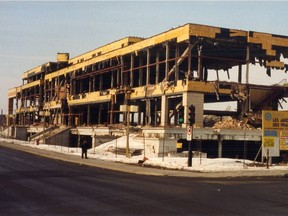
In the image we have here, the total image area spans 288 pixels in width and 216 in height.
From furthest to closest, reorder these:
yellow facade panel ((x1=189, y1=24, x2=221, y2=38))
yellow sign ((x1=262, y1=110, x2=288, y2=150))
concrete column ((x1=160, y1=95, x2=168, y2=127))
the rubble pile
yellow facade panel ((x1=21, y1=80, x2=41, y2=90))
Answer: yellow facade panel ((x1=21, y1=80, x2=41, y2=90))
concrete column ((x1=160, y1=95, x2=168, y2=127))
yellow facade panel ((x1=189, y1=24, x2=221, y2=38))
the rubble pile
yellow sign ((x1=262, y1=110, x2=288, y2=150))

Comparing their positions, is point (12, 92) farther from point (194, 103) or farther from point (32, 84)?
point (194, 103)

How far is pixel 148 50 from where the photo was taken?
60750mm

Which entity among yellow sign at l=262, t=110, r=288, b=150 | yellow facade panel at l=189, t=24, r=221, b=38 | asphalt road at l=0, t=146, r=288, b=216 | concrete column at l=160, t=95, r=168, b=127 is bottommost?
asphalt road at l=0, t=146, r=288, b=216

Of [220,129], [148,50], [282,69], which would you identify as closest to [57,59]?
[148,50]

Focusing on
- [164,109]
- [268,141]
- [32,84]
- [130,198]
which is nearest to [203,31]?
[164,109]

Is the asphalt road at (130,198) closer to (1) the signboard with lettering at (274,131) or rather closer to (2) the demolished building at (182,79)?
(1) the signboard with lettering at (274,131)

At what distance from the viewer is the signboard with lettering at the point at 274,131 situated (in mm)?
31625

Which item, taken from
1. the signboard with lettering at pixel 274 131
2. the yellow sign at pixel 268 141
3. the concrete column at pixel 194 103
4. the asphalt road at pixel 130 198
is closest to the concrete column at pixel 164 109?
the concrete column at pixel 194 103

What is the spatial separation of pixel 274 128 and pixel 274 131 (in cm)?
26

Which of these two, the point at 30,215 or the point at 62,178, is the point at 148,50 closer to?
the point at 62,178

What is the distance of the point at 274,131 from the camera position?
32.5 metres

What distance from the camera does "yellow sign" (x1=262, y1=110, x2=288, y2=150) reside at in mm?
31750

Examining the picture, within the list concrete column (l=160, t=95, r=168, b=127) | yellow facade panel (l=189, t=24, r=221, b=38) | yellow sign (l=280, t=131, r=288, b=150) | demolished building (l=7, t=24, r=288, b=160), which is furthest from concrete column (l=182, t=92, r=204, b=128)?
yellow sign (l=280, t=131, r=288, b=150)

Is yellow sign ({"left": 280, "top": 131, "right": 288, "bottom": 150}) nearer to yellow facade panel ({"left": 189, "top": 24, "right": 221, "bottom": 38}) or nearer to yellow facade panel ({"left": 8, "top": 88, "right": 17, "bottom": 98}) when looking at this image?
yellow facade panel ({"left": 189, "top": 24, "right": 221, "bottom": 38})
